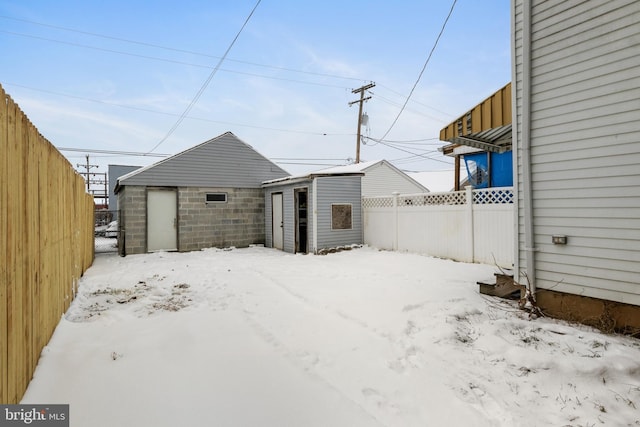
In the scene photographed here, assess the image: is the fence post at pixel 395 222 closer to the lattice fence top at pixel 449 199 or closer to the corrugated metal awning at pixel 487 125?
the lattice fence top at pixel 449 199

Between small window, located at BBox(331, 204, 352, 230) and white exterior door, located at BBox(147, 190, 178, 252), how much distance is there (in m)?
5.76

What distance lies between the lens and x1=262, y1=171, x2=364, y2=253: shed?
9.78 metres

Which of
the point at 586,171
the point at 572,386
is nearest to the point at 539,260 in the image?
the point at 586,171

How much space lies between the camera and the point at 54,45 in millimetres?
12812

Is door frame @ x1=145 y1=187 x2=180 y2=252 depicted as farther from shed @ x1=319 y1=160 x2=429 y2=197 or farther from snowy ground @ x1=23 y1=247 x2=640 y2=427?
shed @ x1=319 y1=160 x2=429 y2=197

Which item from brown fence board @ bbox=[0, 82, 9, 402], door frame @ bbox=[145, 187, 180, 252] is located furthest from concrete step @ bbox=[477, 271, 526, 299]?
door frame @ bbox=[145, 187, 180, 252]

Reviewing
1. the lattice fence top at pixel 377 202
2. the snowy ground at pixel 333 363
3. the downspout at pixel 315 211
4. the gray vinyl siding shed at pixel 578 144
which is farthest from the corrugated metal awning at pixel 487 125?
the downspout at pixel 315 211

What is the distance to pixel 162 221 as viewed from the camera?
1126cm

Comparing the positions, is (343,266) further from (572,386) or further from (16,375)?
(16,375)

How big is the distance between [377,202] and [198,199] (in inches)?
257

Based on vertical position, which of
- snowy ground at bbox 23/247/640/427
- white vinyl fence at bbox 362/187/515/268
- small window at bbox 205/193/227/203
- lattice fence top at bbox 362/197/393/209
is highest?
small window at bbox 205/193/227/203

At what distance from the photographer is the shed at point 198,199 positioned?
35.6ft

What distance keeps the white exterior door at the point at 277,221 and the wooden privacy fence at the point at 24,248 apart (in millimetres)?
8096

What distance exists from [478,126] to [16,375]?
19.7 ft
